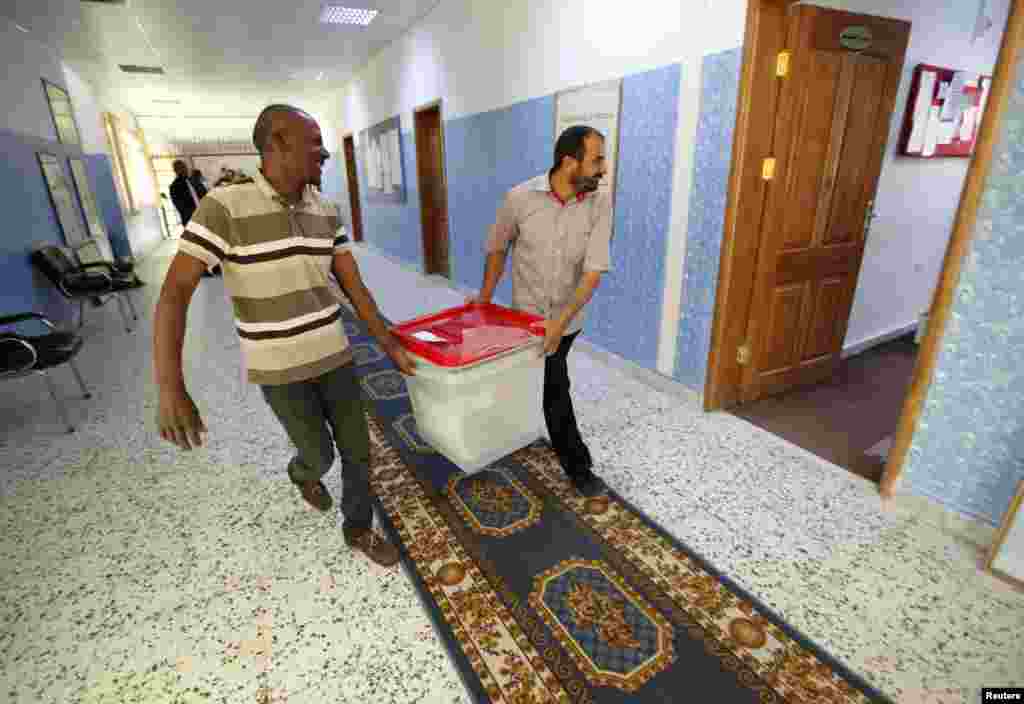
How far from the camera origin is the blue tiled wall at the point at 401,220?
6293 mm

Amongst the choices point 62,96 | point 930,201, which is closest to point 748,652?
point 930,201

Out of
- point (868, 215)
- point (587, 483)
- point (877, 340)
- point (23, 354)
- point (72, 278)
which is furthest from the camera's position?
point (72, 278)

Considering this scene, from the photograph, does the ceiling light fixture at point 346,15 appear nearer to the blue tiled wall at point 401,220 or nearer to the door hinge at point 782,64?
the blue tiled wall at point 401,220

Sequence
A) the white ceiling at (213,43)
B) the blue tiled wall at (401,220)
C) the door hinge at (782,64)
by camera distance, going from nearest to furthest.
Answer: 1. the door hinge at (782,64)
2. the white ceiling at (213,43)
3. the blue tiled wall at (401,220)

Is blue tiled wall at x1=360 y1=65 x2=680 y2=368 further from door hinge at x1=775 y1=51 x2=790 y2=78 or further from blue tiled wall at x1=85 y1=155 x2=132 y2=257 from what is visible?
blue tiled wall at x1=85 y1=155 x2=132 y2=257

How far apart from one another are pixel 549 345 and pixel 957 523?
1.68 m

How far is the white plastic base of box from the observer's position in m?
1.81

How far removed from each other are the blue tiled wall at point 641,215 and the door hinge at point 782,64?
478 millimetres

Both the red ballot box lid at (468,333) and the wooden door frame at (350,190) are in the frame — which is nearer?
the red ballot box lid at (468,333)

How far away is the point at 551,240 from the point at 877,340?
11.0 ft

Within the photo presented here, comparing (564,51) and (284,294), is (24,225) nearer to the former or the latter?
(284,294)

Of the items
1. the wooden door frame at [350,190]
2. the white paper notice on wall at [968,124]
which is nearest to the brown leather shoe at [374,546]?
the white paper notice on wall at [968,124]

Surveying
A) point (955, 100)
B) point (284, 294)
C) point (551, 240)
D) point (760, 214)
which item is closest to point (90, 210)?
point (284, 294)

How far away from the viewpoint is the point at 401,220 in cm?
699
